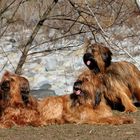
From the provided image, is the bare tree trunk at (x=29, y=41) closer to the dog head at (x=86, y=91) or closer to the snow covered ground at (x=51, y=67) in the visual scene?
the snow covered ground at (x=51, y=67)

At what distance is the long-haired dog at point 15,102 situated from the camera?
26.9 ft

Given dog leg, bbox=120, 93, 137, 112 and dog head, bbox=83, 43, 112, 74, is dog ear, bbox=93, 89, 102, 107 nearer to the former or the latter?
dog head, bbox=83, 43, 112, 74

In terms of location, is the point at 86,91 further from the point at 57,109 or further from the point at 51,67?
the point at 51,67

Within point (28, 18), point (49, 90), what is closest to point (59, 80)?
point (49, 90)

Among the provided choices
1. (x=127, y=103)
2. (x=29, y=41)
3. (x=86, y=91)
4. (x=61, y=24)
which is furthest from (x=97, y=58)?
(x=61, y=24)

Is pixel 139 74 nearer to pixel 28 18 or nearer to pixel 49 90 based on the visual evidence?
pixel 28 18

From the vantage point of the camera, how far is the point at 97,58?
936cm

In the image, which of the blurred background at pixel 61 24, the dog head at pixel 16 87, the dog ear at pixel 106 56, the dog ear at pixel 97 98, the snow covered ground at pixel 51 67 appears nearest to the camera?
the dog head at pixel 16 87

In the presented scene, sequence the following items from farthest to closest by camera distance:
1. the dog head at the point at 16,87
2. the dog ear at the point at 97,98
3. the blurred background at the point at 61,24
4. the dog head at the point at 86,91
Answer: the blurred background at the point at 61,24 → the dog ear at the point at 97,98 → the dog head at the point at 86,91 → the dog head at the point at 16,87

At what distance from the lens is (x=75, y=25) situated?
11.7 meters

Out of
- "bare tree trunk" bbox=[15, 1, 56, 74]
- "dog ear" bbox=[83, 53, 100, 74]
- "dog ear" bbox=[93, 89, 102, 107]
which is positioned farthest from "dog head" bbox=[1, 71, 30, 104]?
"bare tree trunk" bbox=[15, 1, 56, 74]

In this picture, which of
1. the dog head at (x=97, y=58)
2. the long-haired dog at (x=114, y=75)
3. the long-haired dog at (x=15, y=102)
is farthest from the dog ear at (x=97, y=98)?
the long-haired dog at (x=15, y=102)

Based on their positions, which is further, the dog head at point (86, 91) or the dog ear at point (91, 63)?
the dog ear at point (91, 63)

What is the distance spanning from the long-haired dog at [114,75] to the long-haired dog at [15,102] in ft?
3.92
